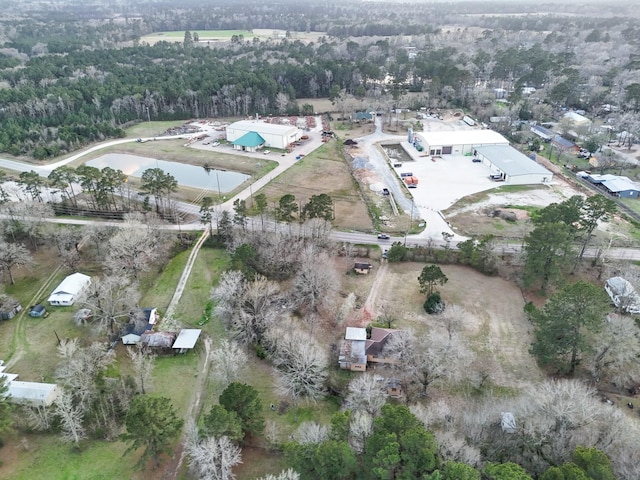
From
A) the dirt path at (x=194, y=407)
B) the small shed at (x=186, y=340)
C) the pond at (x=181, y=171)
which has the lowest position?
the pond at (x=181, y=171)

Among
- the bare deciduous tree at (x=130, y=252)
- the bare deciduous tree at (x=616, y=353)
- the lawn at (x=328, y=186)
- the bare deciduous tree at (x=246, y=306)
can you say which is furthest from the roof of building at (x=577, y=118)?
the bare deciduous tree at (x=130, y=252)

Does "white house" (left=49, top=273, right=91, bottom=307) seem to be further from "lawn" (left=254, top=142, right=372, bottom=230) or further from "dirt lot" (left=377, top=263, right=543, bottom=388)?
"dirt lot" (left=377, top=263, right=543, bottom=388)

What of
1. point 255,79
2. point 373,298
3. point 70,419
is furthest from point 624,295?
point 255,79

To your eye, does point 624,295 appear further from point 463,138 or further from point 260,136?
point 260,136

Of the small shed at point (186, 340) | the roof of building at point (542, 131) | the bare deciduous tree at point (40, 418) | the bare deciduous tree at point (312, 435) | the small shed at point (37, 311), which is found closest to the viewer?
the bare deciduous tree at point (312, 435)

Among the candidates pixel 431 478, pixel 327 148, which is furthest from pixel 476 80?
pixel 431 478

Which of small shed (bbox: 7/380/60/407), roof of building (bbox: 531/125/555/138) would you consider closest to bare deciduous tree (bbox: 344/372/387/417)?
small shed (bbox: 7/380/60/407)

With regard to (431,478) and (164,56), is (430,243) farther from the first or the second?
(164,56)

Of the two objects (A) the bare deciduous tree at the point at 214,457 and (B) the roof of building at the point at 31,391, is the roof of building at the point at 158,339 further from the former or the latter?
(A) the bare deciduous tree at the point at 214,457
